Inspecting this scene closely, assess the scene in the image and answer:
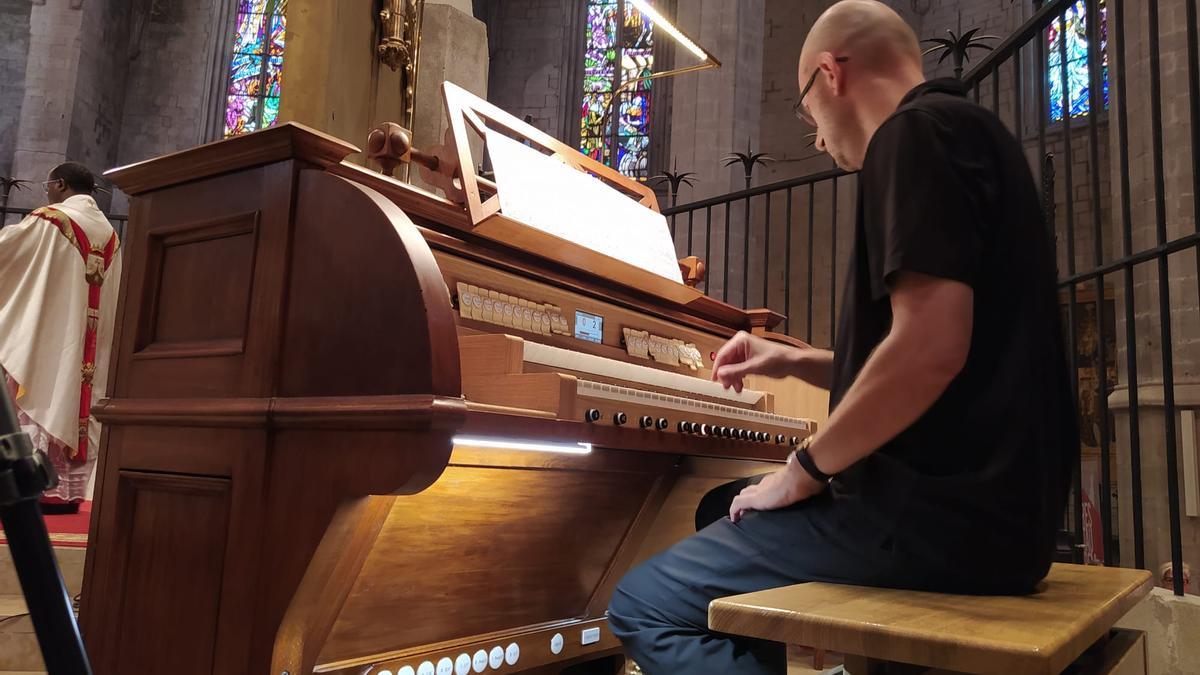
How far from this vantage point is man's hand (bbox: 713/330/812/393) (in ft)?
6.79

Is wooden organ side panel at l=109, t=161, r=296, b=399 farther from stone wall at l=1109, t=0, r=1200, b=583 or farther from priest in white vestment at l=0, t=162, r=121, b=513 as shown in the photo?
stone wall at l=1109, t=0, r=1200, b=583

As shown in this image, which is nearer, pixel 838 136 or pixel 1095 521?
pixel 838 136

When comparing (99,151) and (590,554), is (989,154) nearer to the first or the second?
(590,554)

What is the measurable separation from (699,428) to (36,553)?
→ 1618mm

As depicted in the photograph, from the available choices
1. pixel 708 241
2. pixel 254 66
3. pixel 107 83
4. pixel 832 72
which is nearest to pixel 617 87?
pixel 254 66

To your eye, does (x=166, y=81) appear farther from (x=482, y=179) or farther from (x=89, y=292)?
(x=482, y=179)

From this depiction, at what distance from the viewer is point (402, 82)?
13.9ft

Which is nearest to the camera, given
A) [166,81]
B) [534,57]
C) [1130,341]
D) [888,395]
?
[888,395]

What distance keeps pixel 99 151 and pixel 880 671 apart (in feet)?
55.6

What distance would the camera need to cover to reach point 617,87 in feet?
54.0

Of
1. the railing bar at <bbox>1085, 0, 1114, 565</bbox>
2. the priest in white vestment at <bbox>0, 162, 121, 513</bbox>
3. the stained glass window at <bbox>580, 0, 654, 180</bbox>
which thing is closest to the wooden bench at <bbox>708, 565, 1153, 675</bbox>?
the railing bar at <bbox>1085, 0, 1114, 565</bbox>

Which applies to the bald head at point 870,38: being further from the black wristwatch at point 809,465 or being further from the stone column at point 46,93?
the stone column at point 46,93

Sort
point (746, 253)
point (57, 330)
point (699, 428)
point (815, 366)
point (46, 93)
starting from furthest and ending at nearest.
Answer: point (46, 93) < point (746, 253) < point (57, 330) < point (699, 428) < point (815, 366)

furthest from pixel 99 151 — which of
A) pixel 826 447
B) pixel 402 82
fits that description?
pixel 826 447
